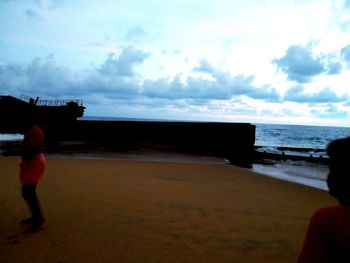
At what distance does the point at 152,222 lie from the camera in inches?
220

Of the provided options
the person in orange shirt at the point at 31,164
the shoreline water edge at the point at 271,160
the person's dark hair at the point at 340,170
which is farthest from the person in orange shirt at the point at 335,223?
the shoreline water edge at the point at 271,160

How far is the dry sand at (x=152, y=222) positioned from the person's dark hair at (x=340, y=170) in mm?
3035

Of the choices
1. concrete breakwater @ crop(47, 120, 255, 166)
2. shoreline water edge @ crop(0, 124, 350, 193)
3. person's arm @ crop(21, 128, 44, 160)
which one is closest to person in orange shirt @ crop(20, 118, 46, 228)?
person's arm @ crop(21, 128, 44, 160)

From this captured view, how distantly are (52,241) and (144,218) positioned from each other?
1763 mm

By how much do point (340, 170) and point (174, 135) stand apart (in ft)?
92.1

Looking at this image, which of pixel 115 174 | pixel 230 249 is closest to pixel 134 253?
pixel 230 249

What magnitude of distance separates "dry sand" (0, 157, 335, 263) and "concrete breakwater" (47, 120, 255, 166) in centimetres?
1820

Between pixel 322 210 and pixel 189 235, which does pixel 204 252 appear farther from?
pixel 322 210

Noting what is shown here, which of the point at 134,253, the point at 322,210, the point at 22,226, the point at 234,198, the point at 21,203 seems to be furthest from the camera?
the point at 234,198

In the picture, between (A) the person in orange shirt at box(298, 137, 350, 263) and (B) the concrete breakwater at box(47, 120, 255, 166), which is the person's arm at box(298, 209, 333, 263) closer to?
(A) the person in orange shirt at box(298, 137, 350, 263)

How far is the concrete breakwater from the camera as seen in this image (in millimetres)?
27984

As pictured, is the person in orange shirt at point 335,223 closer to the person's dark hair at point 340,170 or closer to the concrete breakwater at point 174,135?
the person's dark hair at point 340,170

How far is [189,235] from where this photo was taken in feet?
16.4

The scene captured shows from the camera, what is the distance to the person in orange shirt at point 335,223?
1354mm
